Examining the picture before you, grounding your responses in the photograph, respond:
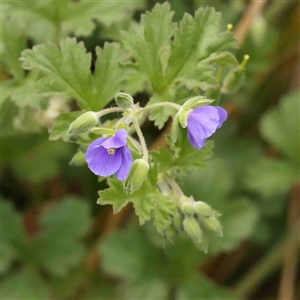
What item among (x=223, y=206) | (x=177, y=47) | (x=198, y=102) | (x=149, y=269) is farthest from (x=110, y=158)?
(x=149, y=269)

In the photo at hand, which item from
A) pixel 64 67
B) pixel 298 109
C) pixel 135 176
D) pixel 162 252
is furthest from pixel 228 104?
pixel 135 176

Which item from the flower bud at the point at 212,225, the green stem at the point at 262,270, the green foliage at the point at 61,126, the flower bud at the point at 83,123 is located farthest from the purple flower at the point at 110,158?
the green stem at the point at 262,270

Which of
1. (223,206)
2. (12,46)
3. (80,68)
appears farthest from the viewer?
(223,206)

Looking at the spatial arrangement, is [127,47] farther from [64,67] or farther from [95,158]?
[95,158]

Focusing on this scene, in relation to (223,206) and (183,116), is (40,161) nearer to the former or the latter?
(223,206)

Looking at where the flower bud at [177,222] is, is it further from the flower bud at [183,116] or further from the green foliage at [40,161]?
the green foliage at [40,161]

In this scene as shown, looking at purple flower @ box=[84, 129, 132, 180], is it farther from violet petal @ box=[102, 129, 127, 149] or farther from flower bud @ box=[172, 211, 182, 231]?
flower bud @ box=[172, 211, 182, 231]

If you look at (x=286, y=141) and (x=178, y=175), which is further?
(x=286, y=141)
